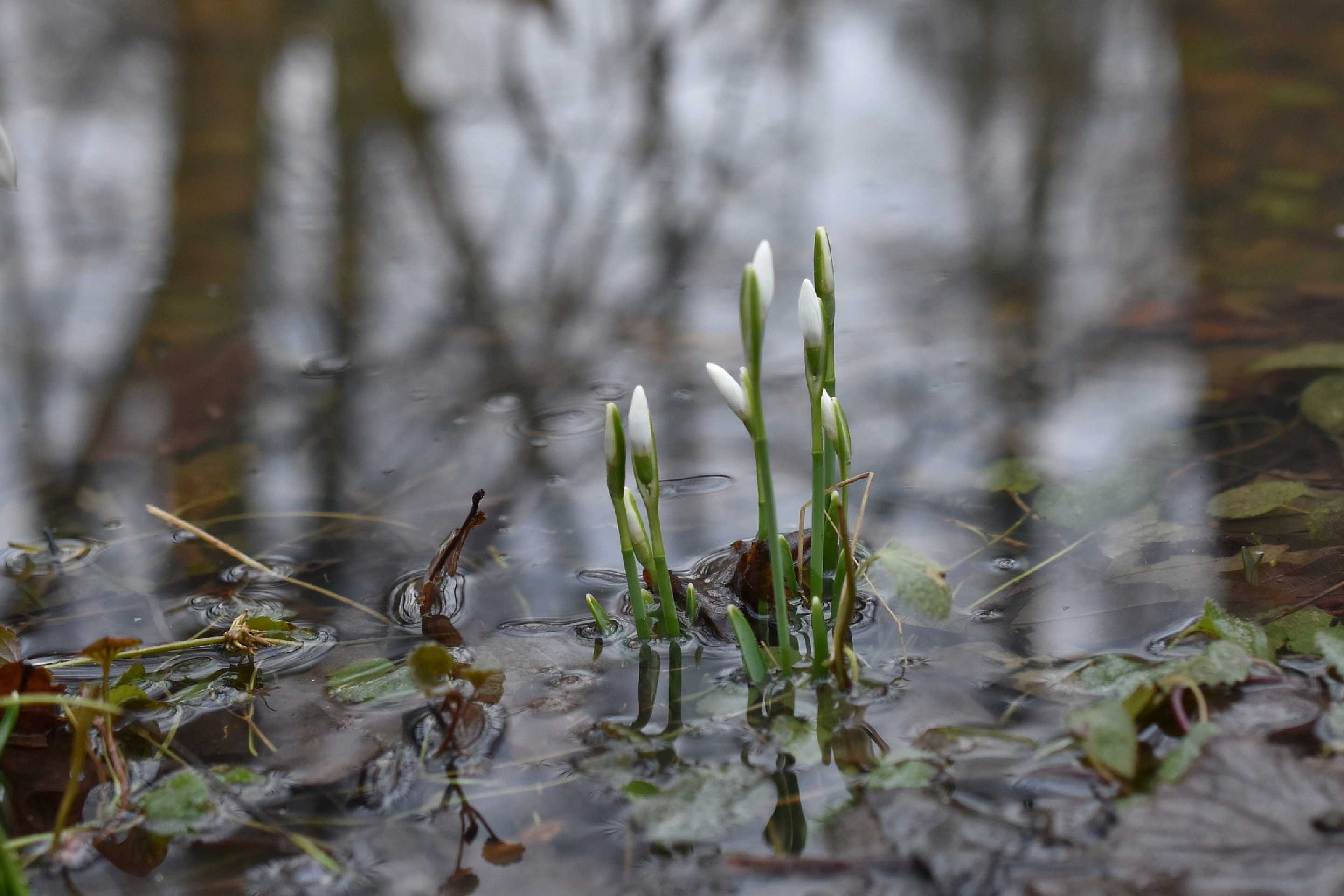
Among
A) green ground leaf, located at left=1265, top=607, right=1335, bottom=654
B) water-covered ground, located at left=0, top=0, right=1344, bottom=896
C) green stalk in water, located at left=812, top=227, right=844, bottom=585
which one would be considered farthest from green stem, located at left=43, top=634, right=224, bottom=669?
green ground leaf, located at left=1265, top=607, right=1335, bottom=654

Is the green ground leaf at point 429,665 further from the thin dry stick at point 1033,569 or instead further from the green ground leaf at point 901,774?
the thin dry stick at point 1033,569

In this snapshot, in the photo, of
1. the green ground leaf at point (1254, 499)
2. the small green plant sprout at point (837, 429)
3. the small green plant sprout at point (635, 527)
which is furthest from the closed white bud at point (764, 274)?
the green ground leaf at point (1254, 499)

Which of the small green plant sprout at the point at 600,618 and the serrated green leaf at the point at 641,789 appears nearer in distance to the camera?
the serrated green leaf at the point at 641,789

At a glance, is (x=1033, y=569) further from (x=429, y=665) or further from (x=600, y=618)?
(x=429, y=665)

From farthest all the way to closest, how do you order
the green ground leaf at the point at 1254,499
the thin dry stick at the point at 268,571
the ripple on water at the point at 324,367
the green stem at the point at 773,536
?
the ripple on water at the point at 324,367 → the green ground leaf at the point at 1254,499 → the thin dry stick at the point at 268,571 → the green stem at the point at 773,536

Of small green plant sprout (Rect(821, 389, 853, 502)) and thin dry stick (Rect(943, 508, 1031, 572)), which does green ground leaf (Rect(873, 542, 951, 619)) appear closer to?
small green plant sprout (Rect(821, 389, 853, 502))

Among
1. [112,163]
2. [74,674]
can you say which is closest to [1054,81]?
[112,163]

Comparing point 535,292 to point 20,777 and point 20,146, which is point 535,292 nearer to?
point 20,777
